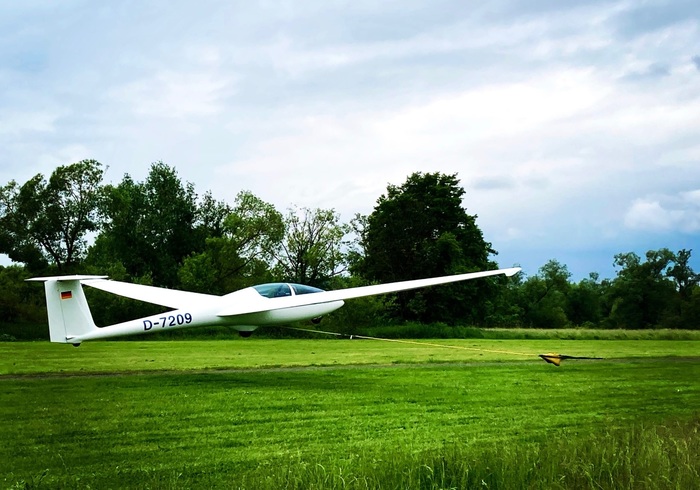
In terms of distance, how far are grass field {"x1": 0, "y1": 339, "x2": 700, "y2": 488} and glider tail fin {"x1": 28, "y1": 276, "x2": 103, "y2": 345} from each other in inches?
52.0

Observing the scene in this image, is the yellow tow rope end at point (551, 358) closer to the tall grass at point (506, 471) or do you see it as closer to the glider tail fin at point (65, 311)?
the tall grass at point (506, 471)

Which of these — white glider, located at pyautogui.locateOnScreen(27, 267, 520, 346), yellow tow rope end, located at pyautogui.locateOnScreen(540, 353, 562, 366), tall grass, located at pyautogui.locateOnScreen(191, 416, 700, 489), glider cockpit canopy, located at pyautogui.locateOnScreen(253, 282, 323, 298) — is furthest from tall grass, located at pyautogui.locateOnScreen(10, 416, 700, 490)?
glider cockpit canopy, located at pyautogui.locateOnScreen(253, 282, 323, 298)

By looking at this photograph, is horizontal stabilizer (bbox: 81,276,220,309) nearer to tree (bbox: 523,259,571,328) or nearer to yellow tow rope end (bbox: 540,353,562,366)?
yellow tow rope end (bbox: 540,353,562,366)

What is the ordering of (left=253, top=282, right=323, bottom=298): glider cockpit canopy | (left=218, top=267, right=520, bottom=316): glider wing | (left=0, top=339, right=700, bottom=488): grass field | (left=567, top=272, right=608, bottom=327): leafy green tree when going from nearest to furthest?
(left=0, top=339, right=700, bottom=488): grass field → (left=218, top=267, right=520, bottom=316): glider wing → (left=253, top=282, right=323, bottom=298): glider cockpit canopy → (left=567, top=272, right=608, bottom=327): leafy green tree

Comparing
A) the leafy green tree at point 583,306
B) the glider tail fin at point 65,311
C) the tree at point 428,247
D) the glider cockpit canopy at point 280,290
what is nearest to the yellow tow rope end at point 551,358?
the glider cockpit canopy at point 280,290

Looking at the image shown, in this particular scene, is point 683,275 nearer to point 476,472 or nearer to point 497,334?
point 497,334

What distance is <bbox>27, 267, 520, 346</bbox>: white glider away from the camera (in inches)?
773

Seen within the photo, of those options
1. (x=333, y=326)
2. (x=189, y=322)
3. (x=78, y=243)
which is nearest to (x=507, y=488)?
(x=189, y=322)

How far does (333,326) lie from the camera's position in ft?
160

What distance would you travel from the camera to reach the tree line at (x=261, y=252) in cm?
5409

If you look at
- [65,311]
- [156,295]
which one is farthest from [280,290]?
[65,311]

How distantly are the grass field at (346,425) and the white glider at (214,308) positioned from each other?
1.45m

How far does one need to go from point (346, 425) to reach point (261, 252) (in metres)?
47.5

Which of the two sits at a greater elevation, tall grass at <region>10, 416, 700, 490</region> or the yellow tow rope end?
the yellow tow rope end
